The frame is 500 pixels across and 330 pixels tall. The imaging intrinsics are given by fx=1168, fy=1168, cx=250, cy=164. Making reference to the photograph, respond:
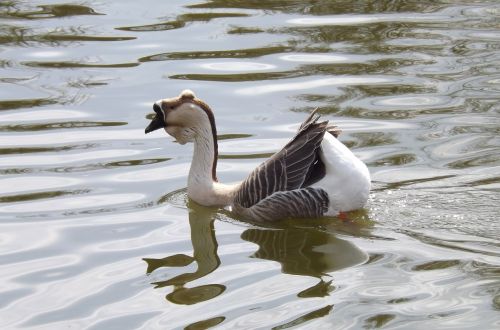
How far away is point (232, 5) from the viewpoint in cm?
1658

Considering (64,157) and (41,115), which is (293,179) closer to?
(64,157)

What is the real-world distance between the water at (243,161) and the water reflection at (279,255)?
0.08 feet

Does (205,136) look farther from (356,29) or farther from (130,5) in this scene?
(130,5)

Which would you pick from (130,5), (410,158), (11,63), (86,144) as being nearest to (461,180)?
(410,158)

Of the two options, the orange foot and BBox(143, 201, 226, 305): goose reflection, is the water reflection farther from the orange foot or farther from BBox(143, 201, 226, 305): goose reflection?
the orange foot

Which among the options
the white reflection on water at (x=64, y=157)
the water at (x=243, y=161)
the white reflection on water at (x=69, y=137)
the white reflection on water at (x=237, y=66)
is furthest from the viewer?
the white reflection on water at (x=237, y=66)

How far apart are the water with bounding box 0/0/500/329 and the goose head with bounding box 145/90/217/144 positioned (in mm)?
588

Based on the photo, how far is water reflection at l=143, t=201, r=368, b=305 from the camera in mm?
8125

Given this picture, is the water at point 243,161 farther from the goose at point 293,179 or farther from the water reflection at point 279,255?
the goose at point 293,179

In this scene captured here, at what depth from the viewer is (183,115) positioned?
33.2 feet

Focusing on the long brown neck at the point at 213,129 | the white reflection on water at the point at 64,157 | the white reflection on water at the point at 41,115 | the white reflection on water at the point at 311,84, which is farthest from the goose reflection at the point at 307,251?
the white reflection on water at the point at 311,84

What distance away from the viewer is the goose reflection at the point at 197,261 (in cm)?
805

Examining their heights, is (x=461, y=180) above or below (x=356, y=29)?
below

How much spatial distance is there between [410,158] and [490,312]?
3380mm
